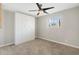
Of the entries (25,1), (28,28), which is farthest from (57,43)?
(25,1)

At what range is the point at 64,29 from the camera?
193cm

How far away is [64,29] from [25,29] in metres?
0.98

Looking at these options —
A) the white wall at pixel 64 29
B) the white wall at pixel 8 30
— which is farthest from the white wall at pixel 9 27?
the white wall at pixel 64 29

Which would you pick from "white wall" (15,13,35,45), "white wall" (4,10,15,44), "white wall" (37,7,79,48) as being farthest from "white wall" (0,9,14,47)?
"white wall" (37,7,79,48)

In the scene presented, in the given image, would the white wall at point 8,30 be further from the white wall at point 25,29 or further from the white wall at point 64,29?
the white wall at point 64,29

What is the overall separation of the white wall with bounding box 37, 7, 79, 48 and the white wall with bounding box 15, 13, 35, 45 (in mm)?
179

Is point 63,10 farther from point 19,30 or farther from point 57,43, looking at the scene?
point 19,30

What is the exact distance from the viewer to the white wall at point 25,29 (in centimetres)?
191

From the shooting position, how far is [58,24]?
1.78m

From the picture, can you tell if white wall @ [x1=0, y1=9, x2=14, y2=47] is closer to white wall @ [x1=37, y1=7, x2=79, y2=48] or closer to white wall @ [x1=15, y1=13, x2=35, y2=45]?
white wall @ [x1=15, y1=13, x2=35, y2=45]

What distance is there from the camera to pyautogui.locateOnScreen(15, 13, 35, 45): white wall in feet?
6.28

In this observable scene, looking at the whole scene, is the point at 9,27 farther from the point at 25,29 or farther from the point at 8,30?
the point at 25,29

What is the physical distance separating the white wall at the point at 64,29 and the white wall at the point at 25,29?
18 cm
